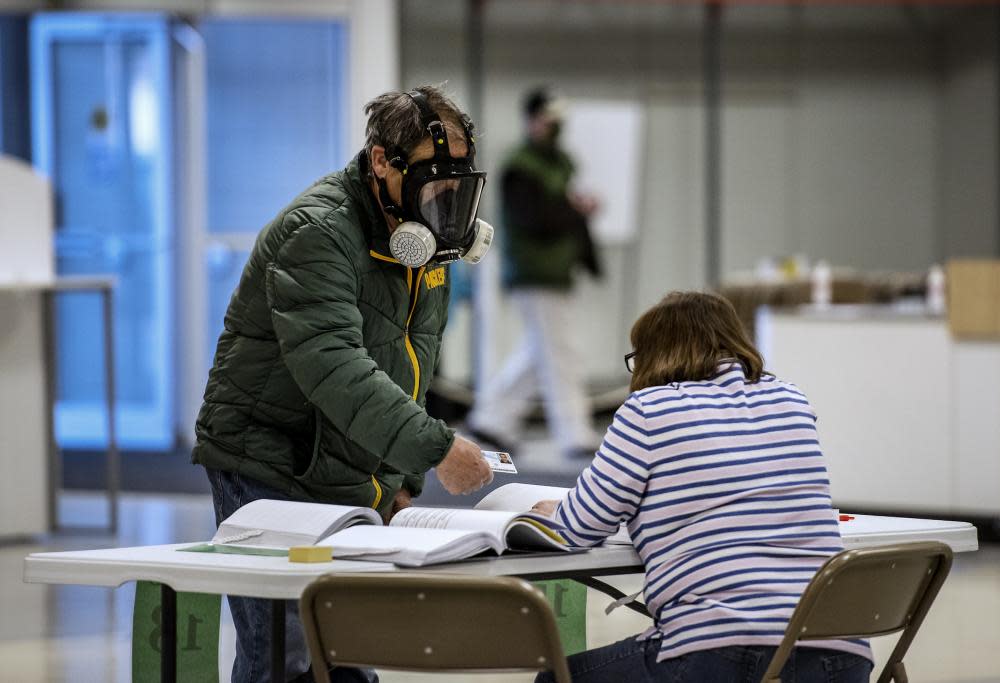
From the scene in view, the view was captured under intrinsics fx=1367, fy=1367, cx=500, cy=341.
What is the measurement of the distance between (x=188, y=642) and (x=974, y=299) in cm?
404

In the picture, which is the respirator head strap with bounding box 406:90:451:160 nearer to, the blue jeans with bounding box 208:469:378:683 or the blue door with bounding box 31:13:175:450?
the blue jeans with bounding box 208:469:378:683

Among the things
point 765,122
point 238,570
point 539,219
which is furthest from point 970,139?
point 238,570

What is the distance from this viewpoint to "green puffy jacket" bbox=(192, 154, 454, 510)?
7.47ft

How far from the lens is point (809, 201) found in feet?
30.0

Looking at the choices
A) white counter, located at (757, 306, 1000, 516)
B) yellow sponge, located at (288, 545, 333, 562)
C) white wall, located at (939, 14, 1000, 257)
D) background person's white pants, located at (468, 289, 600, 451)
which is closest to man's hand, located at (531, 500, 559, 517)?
yellow sponge, located at (288, 545, 333, 562)

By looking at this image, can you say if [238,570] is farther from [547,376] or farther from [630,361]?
[547,376]

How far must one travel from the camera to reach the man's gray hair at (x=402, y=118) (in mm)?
2402

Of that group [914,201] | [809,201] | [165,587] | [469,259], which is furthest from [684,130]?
[165,587]

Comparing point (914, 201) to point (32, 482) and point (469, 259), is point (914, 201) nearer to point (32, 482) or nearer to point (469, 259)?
point (32, 482)

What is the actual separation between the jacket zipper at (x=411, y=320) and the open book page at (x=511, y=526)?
16.0 inches

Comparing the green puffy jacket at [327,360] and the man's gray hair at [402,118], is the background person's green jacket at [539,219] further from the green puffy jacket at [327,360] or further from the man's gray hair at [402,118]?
the man's gray hair at [402,118]

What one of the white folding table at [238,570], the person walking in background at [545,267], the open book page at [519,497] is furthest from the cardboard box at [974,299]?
the white folding table at [238,570]

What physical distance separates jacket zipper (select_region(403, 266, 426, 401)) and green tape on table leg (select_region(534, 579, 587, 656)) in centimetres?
58

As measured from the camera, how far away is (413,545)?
2049 millimetres
